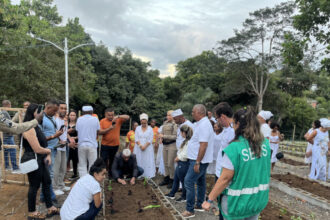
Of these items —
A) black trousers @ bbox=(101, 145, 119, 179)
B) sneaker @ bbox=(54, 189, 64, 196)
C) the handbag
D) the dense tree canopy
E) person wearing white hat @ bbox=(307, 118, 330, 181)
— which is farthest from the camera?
the dense tree canopy

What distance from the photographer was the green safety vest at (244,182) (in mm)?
2426

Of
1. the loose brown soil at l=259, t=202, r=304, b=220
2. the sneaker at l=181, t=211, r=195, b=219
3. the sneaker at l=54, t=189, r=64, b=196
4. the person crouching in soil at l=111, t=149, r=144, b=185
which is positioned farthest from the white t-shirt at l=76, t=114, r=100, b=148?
the loose brown soil at l=259, t=202, r=304, b=220

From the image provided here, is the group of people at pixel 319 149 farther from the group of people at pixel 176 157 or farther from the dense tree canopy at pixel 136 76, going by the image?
the dense tree canopy at pixel 136 76

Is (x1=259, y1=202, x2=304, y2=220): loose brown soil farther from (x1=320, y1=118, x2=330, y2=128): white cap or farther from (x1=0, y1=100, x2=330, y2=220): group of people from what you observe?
(x1=320, y1=118, x2=330, y2=128): white cap

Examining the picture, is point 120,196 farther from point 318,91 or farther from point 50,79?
point 318,91

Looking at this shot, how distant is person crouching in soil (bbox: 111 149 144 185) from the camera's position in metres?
6.88

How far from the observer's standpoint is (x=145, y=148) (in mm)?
7574

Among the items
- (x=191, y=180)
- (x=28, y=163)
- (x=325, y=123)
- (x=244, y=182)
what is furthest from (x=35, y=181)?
(x=325, y=123)

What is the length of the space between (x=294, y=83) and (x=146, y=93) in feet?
62.2

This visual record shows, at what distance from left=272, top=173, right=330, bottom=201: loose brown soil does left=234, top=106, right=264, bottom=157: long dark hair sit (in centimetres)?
502

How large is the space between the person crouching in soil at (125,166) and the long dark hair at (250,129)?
477 cm

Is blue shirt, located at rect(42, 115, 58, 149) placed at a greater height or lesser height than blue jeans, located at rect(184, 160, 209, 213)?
greater

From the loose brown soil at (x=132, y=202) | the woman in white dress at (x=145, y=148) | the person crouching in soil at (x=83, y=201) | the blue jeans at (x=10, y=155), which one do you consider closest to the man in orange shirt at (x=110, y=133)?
the woman in white dress at (x=145, y=148)

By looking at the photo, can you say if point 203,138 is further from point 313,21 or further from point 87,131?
point 313,21
